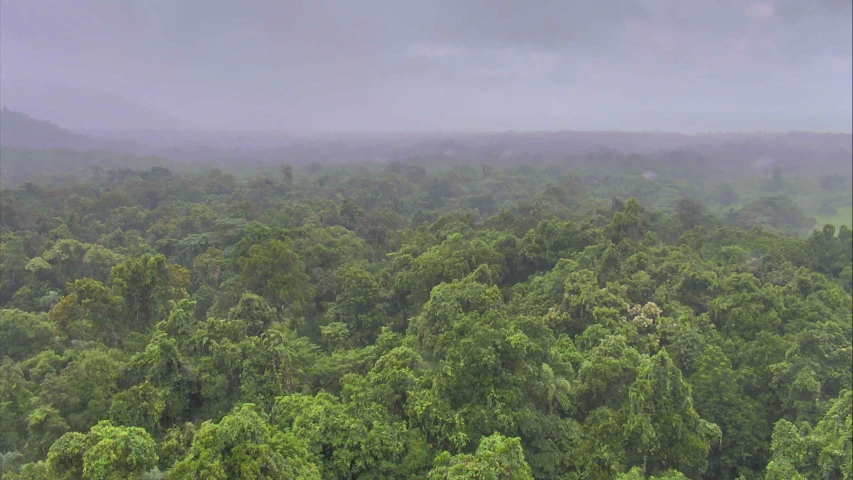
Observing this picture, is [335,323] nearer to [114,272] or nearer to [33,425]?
[114,272]

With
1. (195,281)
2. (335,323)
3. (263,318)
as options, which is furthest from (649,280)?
(195,281)

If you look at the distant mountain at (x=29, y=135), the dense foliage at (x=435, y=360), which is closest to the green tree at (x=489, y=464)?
the dense foliage at (x=435, y=360)

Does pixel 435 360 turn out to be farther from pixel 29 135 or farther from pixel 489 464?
pixel 29 135

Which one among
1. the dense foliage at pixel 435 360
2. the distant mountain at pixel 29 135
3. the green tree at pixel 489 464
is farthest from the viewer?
the distant mountain at pixel 29 135

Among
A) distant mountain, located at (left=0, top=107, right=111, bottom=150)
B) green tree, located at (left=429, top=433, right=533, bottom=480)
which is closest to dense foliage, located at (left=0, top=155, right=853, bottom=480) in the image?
green tree, located at (left=429, top=433, right=533, bottom=480)

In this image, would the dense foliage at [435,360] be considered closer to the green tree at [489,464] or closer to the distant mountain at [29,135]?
the green tree at [489,464]

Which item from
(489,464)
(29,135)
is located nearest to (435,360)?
(489,464)

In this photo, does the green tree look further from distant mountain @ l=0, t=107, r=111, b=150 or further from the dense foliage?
distant mountain @ l=0, t=107, r=111, b=150

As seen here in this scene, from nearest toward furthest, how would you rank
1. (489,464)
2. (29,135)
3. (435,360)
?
(489,464), (435,360), (29,135)
